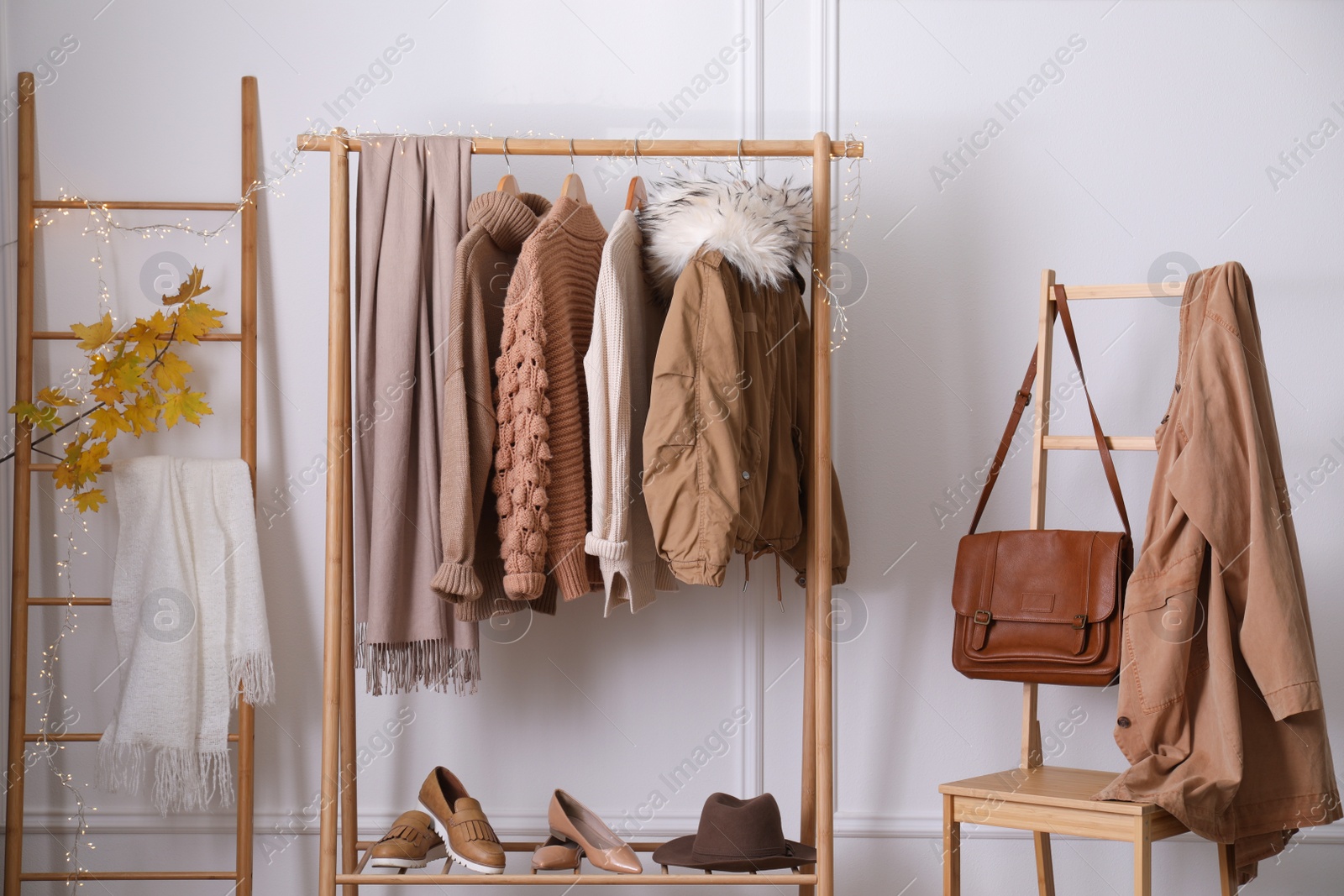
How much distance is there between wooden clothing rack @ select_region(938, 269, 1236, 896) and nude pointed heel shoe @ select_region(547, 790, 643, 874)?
62 centimetres

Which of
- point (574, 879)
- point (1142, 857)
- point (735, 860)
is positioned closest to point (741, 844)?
point (735, 860)

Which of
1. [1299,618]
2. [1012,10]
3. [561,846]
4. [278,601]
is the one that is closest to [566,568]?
[561,846]

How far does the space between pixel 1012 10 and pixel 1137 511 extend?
1230 millimetres

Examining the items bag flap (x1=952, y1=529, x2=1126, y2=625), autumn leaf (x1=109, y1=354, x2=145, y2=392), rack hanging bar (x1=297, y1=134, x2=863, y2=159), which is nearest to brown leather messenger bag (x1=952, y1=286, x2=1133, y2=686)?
bag flap (x1=952, y1=529, x2=1126, y2=625)

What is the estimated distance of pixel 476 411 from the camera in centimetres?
178

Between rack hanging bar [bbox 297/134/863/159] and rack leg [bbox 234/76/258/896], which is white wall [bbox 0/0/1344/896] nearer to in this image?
rack leg [bbox 234/76/258/896]

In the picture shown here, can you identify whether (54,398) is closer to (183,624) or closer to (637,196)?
(183,624)

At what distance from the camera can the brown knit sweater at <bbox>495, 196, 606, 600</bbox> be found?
1.71 metres

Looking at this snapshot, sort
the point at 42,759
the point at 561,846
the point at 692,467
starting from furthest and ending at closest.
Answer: the point at 42,759, the point at 561,846, the point at 692,467

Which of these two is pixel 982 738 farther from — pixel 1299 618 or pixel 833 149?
pixel 833 149

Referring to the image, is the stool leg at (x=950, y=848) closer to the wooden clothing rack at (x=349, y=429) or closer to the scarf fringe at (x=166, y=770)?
the wooden clothing rack at (x=349, y=429)

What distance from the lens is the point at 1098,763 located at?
7.36 feet

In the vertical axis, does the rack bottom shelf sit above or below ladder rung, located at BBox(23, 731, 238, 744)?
below

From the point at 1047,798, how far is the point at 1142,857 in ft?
0.58
